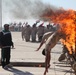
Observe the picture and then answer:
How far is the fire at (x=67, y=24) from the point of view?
1100 cm

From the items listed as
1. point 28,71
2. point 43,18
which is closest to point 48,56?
point 43,18

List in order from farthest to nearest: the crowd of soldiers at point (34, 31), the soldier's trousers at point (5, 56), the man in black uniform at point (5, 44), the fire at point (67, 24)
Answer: the crowd of soldiers at point (34, 31)
the soldier's trousers at point (5, 56)
the man in black uniform at point (5, 44)
the fire at point (67, 24)

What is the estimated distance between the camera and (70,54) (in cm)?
1084

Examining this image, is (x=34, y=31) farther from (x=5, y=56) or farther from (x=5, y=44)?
(x=5, y=44)

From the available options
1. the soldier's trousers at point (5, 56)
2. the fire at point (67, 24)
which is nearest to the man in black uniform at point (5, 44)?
the soldier's trousers at point (5, 56)

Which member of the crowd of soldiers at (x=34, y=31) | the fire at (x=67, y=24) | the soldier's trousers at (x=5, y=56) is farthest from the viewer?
the crowd of soldiers at (x=34, y=31)

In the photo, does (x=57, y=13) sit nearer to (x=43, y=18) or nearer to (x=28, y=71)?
(x=43, y=18)

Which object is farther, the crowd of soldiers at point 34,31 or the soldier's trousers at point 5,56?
the crowd of soldiers at point 34,31

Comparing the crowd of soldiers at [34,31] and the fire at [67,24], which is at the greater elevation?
the fire at [67,24]

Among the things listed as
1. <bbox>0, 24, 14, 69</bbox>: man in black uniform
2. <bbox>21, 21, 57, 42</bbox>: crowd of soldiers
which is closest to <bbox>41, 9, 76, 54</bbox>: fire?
<bbox>0, 24, 14, 69</bbox>: man in black uniform

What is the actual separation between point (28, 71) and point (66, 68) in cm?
163

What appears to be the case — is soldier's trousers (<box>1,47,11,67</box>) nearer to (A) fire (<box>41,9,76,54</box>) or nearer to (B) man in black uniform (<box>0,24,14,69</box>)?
(B) man in black uniform (<box>0,24,14,69</box>)

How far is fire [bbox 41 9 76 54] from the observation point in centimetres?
1100

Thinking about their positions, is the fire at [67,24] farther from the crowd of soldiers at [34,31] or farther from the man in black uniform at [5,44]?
the crowd of soldiers at [34,31]
